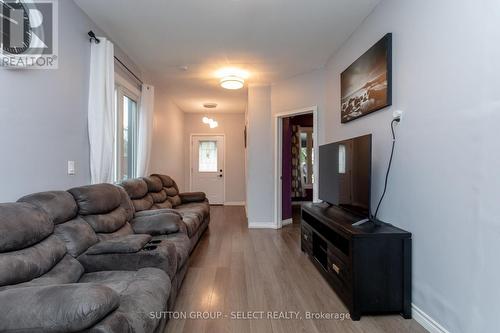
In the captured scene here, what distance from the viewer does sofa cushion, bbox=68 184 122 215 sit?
89.2 inches

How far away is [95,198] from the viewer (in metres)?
2.37

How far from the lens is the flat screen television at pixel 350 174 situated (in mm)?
2391

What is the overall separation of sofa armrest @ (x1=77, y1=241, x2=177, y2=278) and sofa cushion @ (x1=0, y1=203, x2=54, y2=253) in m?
0.34

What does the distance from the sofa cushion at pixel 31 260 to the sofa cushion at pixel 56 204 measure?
0.59 ft

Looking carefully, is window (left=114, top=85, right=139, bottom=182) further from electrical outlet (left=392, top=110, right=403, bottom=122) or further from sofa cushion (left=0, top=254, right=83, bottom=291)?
electrical outlet (left=392, top=110, right=403, bottom=122)

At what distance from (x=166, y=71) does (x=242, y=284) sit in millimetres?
3518

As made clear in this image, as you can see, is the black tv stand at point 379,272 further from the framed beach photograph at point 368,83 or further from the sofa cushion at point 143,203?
the sofa cushion at point 143,203

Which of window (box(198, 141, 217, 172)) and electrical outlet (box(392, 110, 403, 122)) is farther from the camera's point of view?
window (box(198, 141, 217, 172))

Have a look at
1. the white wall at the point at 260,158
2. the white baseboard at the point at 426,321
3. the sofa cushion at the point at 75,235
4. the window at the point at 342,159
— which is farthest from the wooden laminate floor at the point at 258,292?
the window at the point at 342,159

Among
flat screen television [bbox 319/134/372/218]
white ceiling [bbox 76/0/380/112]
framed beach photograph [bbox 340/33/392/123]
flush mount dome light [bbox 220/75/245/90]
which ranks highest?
white ceiling [bbox 76/0/380/112]

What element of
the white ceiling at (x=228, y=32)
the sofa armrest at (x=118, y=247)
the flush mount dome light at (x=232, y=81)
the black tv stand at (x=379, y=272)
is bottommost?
the black tv stand at (x=379, y=272)

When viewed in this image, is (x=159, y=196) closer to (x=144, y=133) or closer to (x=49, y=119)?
(x=144, y=133)

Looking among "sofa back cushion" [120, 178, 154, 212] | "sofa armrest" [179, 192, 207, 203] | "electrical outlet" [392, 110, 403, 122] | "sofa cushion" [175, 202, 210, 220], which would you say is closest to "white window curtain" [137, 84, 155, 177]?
"sofa back cushion" [120, 178, 154, 212]

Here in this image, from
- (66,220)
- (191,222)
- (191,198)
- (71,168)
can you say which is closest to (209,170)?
(191,198)
